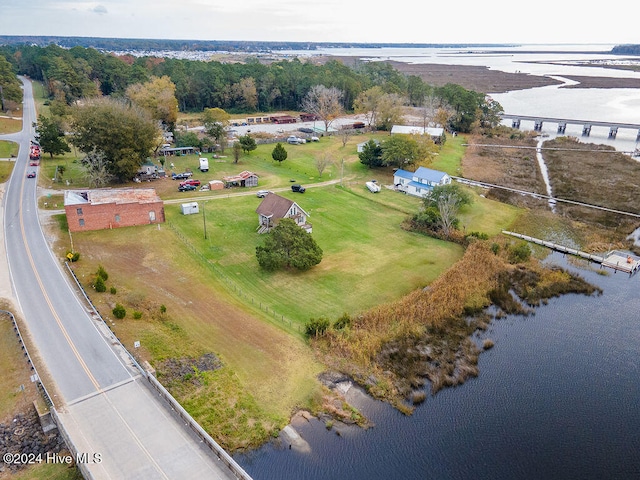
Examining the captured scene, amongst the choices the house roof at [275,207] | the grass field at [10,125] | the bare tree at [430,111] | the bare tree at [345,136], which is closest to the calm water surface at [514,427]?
the house roof at [275,207]

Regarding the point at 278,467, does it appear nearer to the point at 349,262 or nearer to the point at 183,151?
the point at 349,262

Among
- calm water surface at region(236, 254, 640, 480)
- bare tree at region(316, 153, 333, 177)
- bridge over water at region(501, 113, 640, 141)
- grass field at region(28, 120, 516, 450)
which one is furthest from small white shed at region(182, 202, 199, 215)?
bridge over water at region(501, 113, 640, 141)

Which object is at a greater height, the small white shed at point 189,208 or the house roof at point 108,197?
the house roof at point 108,197

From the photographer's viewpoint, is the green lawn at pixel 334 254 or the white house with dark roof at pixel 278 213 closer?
the green lawn at pixel 334 254

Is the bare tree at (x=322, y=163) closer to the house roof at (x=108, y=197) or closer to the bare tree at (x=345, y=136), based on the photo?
the bare tree at (x=345, y=136)

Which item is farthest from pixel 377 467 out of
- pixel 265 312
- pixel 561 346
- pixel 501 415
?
pixel 561 346

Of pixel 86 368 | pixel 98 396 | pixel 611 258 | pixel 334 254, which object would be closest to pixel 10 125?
pixel 334 254
